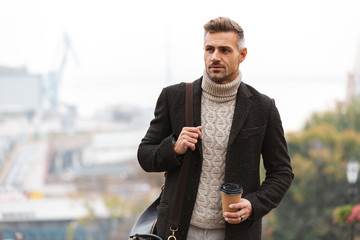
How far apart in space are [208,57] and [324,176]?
Result: 24.7 metres

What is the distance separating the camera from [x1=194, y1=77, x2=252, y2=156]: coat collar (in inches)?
40.0

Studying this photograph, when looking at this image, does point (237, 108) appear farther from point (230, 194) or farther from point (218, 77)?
point (230, 194)

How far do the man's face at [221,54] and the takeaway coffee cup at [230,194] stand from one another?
0.72ft

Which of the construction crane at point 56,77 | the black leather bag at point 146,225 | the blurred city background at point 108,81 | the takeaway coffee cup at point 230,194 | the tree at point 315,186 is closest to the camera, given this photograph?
the takeaway coffee cup at point 230,194

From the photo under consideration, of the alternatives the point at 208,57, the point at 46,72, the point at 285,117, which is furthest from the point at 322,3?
the point at 208,57

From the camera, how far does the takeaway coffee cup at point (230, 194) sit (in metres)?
0.94

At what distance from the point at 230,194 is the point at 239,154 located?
4.2 inches

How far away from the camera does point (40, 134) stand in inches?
1767

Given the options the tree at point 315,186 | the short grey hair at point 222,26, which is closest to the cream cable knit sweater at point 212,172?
the short grey hair at point 222,26

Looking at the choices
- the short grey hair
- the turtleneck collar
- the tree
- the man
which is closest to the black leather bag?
the man

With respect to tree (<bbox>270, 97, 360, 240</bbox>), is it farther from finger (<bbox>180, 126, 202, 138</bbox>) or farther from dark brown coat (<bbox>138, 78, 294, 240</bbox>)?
finger (<bbox>180, 126, 202, 138</bbox>)

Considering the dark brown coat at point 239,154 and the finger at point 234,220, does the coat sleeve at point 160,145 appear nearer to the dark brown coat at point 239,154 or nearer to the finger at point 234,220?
the dark brown coat at point 239,154

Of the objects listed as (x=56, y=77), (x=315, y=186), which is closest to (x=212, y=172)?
(x=315, y=186)

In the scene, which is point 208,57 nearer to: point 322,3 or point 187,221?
point 187,221
